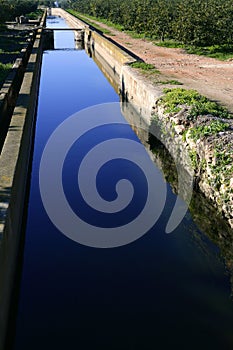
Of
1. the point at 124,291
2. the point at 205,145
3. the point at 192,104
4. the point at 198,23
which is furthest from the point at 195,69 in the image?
the point at 124,291

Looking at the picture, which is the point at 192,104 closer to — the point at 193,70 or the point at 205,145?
the point at 205,145

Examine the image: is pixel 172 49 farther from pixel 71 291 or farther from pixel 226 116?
pixel 71 291

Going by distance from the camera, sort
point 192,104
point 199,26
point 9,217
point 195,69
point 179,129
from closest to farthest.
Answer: point 9,217, point 179,129, point 192,104, point 195,69, point 199,26

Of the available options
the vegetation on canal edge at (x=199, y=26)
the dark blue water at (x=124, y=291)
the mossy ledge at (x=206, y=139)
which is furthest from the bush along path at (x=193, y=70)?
the dark blue water at (x=124, y=291)

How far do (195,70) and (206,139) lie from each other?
385 inches

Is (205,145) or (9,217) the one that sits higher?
(205,145)

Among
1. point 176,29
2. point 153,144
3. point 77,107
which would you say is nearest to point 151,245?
point 153,144

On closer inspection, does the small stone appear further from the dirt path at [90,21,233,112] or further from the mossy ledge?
the dirt path at [90,21,233,112]

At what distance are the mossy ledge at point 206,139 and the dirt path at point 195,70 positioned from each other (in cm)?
154

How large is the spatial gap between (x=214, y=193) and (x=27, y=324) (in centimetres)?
422

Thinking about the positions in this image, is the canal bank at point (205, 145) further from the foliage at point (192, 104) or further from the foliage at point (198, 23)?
the foliage at point (198, 23)

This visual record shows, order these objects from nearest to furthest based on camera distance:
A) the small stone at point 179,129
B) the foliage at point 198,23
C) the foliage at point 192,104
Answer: the small stone at point 179,129 < the foliage at point 192,104 < the foliage at point 198,23

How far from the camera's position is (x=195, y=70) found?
16906 millimetres

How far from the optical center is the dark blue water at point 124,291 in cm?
497
